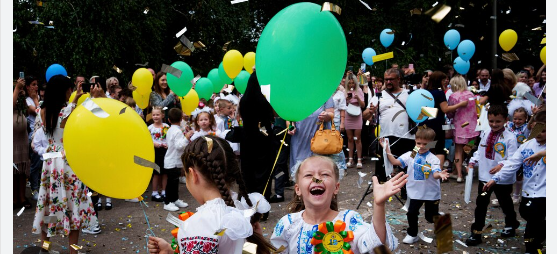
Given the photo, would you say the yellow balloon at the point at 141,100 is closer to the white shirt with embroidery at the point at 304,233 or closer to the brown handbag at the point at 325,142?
the brown handbag at the point at 325,142

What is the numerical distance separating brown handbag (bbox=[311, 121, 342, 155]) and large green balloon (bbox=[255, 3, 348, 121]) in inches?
102

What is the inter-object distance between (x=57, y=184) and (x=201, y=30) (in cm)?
1092

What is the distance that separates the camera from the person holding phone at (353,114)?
8.65 metres

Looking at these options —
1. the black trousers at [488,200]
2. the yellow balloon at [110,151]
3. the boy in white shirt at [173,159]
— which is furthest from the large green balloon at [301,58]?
the boy in white shirt at [173,159]

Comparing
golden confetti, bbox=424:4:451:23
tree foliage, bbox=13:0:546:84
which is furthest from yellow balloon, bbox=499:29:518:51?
golden confetti, bbox=424:4:451:23

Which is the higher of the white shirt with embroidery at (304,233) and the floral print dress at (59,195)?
the white shirt with embroidery at (304,233)

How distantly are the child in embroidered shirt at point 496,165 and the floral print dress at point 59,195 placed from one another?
12.0 feet

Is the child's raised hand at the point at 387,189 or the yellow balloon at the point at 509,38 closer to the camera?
the child's raised hand at the point at 387,189

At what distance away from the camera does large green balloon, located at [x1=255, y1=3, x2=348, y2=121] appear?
3307 mm

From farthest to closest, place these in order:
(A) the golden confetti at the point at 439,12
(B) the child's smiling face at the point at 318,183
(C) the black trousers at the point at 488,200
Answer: (C) the black trousers at the point at 488,200 < (A) the golden confetti at the point at 439,12 < (B) the child's smiling face at the point at 318,183

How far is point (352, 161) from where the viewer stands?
9070mm

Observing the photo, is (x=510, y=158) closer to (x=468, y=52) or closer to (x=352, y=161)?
(x=352, y=161)

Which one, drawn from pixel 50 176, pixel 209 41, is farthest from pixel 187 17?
pixel 50 176

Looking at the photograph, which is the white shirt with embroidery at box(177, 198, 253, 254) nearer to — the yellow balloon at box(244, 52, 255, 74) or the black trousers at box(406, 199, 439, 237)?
the black trousers at box(406, 199, 439, 237)
